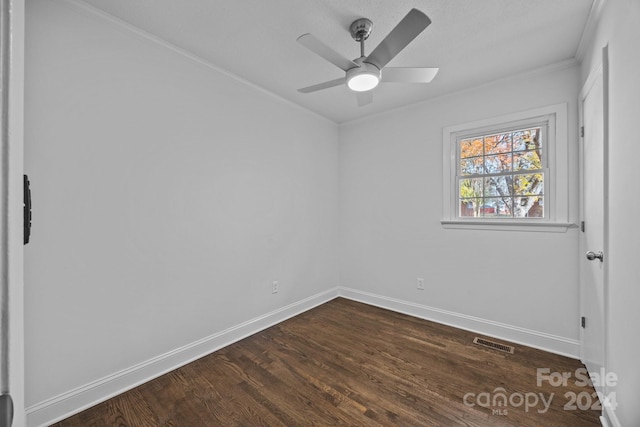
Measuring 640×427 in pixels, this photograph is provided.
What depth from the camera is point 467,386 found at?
197 centimetres

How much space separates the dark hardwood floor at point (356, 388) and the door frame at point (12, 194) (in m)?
1.64

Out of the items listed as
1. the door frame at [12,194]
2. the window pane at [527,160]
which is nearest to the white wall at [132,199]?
the door frame at [12,194]

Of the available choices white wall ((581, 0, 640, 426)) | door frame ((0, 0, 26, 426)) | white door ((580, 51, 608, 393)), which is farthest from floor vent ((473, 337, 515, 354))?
door frame ((0, 0, 26, 426))

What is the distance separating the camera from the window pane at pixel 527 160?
103 inches

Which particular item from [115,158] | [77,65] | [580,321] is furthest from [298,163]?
[580,321]

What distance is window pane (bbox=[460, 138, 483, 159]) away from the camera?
2.92m

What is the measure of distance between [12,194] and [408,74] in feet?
6.81

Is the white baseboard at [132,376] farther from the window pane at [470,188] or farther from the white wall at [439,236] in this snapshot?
the window pane at [470,188]

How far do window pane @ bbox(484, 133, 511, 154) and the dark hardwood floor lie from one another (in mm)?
1857

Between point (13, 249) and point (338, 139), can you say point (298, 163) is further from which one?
point (13, 249)

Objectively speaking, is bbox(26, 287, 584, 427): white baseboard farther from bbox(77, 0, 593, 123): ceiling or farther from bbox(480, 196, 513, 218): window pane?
bbox(77, 0, 593, 123): ceiling

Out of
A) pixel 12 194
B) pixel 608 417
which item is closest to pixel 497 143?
pixel 608 417

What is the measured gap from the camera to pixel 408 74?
1932 millimetres

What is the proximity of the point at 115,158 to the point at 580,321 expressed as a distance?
12.4ft
